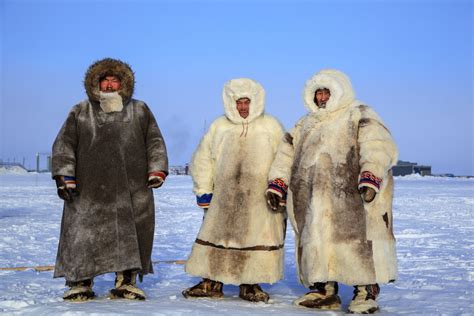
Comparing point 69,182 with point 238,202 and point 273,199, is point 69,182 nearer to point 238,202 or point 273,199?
point 238,202

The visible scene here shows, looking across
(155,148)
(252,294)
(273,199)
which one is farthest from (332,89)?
(252,294)

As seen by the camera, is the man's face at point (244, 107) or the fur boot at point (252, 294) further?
the man's face at point (244, 107)

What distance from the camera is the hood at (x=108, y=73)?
524 cm

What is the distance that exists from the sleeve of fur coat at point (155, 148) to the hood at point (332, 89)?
1.13 metres

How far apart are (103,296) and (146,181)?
91 cm

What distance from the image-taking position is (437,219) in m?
13.1

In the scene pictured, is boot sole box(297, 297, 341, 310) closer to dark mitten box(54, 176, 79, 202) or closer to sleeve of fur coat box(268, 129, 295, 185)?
sleeve of fur coat box(268, 129, 295, 185)

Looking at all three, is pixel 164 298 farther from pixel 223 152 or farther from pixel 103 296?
pixel 223 152

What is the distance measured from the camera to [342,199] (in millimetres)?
4766

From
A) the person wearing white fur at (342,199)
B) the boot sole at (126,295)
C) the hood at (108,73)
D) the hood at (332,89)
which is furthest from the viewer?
the hood at (108,73)

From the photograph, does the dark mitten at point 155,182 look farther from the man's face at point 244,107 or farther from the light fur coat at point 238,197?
the man's face at point 244,107

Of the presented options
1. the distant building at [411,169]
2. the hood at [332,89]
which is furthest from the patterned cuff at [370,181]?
the distant building at [411,169]

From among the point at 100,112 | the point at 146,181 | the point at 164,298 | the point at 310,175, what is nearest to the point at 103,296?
the point at 164,298

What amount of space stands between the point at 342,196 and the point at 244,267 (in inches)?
36.6
